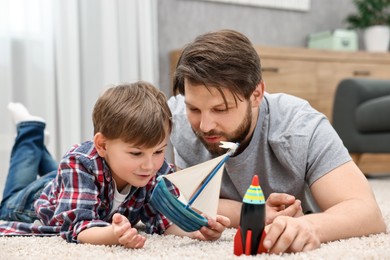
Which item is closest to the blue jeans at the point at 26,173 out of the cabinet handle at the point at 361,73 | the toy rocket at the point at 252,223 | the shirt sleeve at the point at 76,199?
the shirt sleeve at the point at 76,199

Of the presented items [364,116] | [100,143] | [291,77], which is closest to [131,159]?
[100,143]

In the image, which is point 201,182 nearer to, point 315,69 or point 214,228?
point 214,228

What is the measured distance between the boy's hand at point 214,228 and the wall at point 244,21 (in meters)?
1.94

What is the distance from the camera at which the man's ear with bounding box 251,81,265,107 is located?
1120 mm

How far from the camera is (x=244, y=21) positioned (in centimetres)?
316

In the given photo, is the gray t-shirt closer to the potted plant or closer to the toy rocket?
the toy rocket

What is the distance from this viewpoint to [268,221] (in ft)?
3.37

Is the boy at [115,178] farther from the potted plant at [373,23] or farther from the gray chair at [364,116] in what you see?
the potted plant at [373,23]

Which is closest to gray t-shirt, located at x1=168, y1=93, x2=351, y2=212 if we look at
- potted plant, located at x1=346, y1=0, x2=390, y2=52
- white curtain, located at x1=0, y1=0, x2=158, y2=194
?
white curtain, located at x1=0, y1=0, x2=158, y2=194

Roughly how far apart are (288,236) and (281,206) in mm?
239

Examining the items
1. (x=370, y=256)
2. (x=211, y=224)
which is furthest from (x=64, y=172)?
(x=370, y=256)

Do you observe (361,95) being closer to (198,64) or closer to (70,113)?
(70,113)

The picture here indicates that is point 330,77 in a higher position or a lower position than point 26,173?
higher

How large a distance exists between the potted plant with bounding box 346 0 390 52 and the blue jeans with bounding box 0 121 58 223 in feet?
7.89
